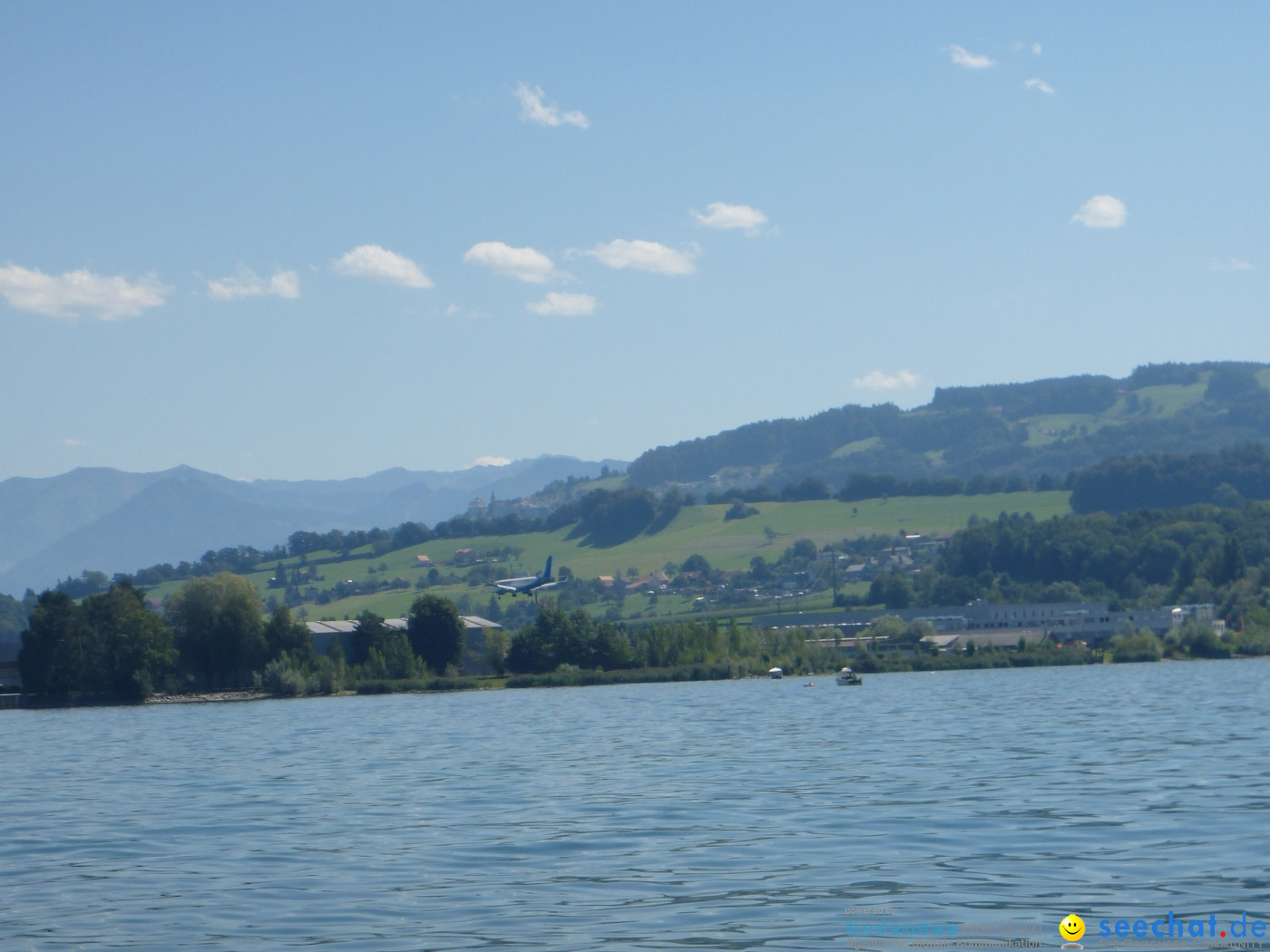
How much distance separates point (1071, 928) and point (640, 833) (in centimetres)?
1015

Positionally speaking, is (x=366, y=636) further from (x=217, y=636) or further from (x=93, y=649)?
(x=93, y=649)

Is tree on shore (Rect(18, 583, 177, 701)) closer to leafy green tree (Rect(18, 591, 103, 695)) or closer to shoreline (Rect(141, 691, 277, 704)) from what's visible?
leafy green tree (Rect(18, 591, 103, 695))

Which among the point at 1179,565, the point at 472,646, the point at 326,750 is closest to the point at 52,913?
the point at 326,750

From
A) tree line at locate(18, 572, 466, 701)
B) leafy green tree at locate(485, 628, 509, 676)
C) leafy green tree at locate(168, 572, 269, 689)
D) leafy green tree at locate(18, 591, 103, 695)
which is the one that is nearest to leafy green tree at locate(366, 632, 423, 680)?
tree line at locate(18, 572, 466, 701)

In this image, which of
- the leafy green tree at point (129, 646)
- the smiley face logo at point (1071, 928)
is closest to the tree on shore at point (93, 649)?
the leafy green tree at point (129, 646)

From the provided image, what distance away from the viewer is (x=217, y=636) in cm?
9869

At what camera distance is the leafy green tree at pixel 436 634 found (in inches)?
4257

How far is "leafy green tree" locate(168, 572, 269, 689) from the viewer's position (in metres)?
98.8

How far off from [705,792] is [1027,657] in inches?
3743

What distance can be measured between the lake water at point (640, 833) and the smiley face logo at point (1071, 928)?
5.7 inches

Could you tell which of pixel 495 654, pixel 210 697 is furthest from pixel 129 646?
pixel 495 654

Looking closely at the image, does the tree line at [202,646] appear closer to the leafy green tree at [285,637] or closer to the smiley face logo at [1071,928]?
the leafy green tree at [285,637]

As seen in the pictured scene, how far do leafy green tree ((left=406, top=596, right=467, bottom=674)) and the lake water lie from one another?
5631 centimetres

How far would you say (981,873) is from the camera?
19.7 m
